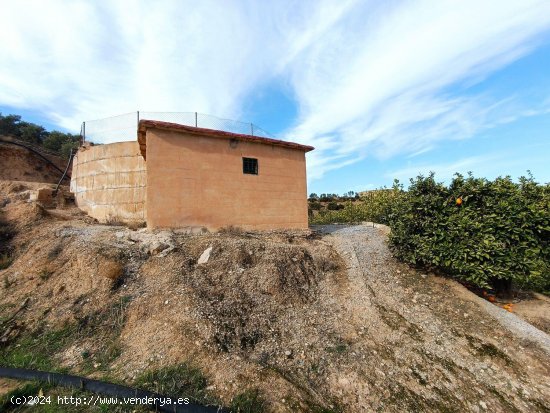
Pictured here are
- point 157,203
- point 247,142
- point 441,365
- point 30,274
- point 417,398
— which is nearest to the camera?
point 417,398

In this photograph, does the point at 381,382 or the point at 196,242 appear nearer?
the point at 381,382

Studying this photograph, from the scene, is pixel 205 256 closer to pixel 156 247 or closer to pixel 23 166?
pixel 156 247

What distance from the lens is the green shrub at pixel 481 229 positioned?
320 inches

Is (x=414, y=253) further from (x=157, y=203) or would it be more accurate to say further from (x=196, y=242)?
(x=157, y=203)

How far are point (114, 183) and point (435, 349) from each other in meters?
15.5

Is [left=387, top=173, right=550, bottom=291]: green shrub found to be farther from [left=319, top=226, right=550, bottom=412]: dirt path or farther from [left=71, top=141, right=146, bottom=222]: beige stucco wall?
[left=71, top=141, right=146, bottom=222]: beige stucco wall

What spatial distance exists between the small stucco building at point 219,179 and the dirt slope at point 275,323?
994 mm

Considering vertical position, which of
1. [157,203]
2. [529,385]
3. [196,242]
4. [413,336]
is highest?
[157,203]

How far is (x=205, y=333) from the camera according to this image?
18.3 feet

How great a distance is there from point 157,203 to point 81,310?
155 inches

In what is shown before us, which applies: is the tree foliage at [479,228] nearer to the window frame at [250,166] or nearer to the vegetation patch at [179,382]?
the window frame at [250,166]

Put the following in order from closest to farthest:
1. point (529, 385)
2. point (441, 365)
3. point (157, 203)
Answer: point (529, 385) < point (441, 365) < point (157, 203)

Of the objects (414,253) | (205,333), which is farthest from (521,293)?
(205,333)

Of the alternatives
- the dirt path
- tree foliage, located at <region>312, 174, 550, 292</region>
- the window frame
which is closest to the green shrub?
tree foliage, located at <region>312, 174, 550, 292</region>
